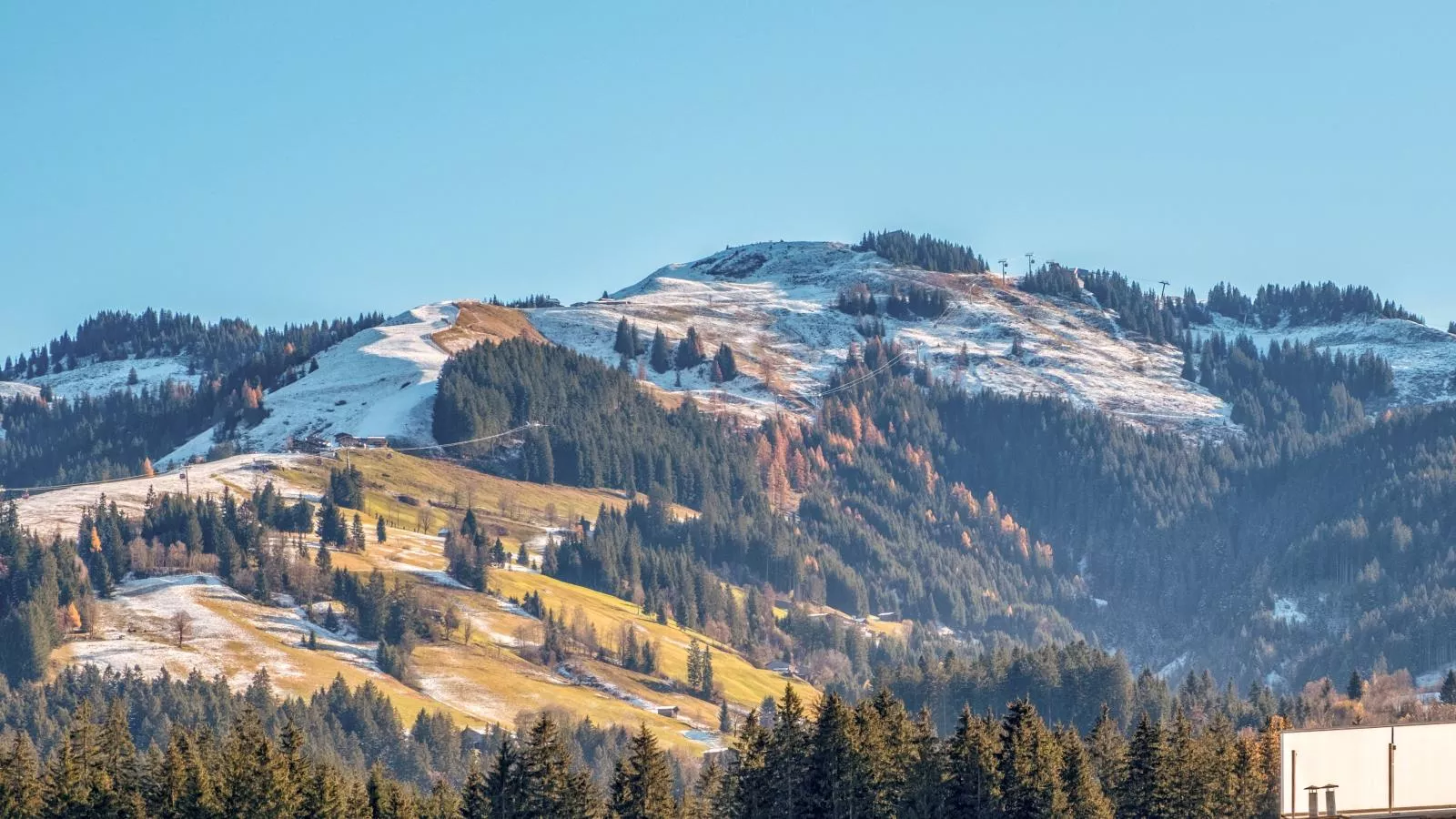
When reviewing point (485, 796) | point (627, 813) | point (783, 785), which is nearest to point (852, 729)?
point (783, 785)

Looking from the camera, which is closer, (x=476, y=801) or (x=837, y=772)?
(x=837, y=772)

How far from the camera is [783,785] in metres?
136

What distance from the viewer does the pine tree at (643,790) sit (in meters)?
136

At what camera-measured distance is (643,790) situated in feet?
445

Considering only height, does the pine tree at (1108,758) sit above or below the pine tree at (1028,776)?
below

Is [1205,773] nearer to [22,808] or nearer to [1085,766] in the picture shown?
[1085,766]

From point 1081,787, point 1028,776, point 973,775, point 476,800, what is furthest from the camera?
point 476,800

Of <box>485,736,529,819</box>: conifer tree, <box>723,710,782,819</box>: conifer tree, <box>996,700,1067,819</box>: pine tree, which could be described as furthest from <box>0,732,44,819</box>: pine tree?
<box>996,700,1067,819</box>: pine tree

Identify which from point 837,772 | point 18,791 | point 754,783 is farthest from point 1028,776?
point 18,791

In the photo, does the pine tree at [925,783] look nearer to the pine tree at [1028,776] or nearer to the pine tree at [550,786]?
the pine tree at [1028,776]

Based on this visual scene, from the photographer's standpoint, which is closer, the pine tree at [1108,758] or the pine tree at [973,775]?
the pine tree at [973,775]

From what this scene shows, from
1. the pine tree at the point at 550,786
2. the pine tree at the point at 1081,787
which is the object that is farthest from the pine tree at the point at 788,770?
the pine tree at the point at 1081,787

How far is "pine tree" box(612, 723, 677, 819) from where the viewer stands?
13550 cm

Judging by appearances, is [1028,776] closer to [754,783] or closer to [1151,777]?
[1151,777]
